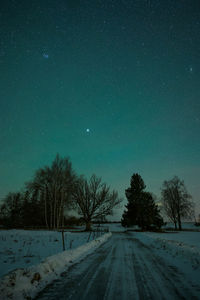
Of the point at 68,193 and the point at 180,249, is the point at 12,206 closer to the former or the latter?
the point at 68,193

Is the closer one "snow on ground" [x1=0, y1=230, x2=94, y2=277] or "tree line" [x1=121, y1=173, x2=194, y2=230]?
"snow on ground" [x1=0, y1=230, x2=94, y2=277]

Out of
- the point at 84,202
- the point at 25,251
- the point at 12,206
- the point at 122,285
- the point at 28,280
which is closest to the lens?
the point at 28,280

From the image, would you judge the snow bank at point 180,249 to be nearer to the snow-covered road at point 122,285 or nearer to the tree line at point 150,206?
the snow-covered road at point 122,285

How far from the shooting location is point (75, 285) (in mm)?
3762

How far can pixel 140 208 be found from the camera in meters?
36.7

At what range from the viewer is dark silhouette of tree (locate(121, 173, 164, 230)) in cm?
3506

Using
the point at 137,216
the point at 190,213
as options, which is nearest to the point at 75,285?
the point at 137,216

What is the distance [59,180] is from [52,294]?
102 feet

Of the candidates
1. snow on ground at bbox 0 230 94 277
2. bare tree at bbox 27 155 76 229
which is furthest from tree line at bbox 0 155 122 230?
snow on ground at bbox 0 230 94 277

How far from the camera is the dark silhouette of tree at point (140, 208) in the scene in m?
35.1

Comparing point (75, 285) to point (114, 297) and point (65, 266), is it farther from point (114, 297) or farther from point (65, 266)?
Answer: point (65, 266)

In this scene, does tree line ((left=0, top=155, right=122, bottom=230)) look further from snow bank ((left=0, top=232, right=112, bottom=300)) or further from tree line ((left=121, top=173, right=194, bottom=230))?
snow bank ((left=0, top=232, right=112, bottom=300))

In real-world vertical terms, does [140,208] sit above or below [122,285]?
below

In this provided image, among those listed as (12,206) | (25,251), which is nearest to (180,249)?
(25,251)
